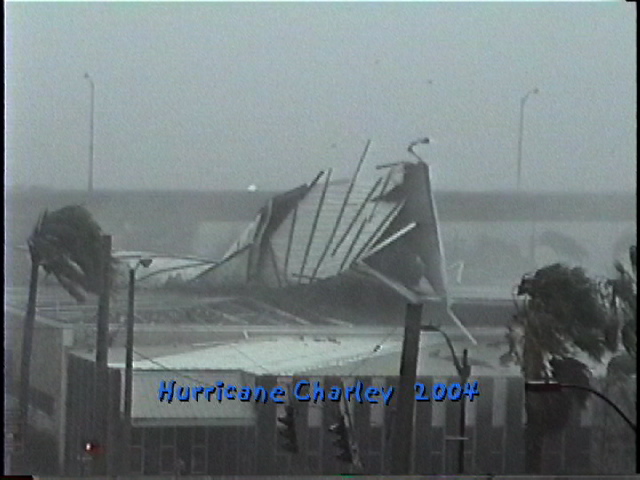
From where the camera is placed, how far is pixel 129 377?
341cm

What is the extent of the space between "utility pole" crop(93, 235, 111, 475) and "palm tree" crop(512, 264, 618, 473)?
138cm

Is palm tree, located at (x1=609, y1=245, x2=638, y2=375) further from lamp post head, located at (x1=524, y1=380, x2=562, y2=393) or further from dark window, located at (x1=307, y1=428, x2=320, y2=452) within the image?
dark window, located at (x1=307, y1=428, x2=320, y2=452)

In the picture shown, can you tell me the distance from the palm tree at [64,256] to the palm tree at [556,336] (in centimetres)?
144

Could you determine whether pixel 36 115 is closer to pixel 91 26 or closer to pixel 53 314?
pixel 91 26

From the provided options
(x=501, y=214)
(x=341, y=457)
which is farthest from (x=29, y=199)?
(x=501, y=214)

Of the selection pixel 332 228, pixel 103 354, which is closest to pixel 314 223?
pixel 332 228

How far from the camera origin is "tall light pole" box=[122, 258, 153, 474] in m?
3.41

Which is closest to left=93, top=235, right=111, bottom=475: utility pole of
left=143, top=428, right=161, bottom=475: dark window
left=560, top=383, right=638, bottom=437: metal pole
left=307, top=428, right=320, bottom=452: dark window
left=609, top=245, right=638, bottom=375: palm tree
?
left=143, top=428, right=161, bottom=475: dark window

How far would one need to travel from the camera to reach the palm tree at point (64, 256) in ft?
11.2

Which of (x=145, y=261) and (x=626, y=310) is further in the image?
(x=626, y=310)

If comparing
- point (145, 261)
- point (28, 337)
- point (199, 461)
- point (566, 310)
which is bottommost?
point (199, 461)

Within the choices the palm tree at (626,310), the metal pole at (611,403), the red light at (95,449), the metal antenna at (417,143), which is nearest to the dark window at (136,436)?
the red light at (95,449)

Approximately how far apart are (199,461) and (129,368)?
39cm

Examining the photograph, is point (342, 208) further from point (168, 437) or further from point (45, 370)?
point (45, 370)
